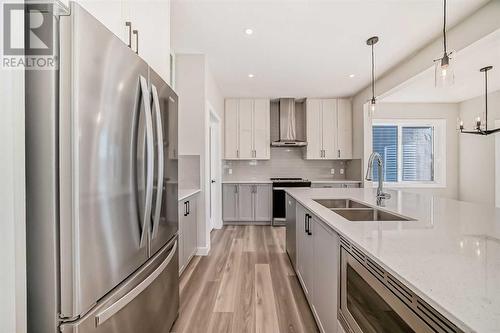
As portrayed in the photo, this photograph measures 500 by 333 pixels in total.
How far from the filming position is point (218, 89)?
15.3 ft

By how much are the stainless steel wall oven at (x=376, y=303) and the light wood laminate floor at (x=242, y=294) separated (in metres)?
0.81

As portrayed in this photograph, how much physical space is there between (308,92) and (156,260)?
4.52 metres

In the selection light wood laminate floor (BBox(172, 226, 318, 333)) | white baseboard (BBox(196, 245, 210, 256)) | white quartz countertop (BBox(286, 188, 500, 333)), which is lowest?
light wood laminate floor (BBox(172, 226, 318, 333))

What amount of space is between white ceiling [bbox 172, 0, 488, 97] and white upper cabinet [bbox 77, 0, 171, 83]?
655 millimetres

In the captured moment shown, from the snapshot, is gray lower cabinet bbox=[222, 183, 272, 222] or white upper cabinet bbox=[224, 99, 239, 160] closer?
gray lower cabinet bbox=[222, 183, 272, 222]

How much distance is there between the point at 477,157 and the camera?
5.04 metres

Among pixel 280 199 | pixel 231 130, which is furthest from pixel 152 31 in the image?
pixel 280 199

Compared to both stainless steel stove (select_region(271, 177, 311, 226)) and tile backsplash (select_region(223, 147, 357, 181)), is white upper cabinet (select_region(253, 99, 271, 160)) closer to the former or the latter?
tile backsplash (select_region(223, 147, 357, 181))

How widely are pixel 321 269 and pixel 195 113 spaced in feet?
8.28

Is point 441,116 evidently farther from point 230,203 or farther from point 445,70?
point 230,203

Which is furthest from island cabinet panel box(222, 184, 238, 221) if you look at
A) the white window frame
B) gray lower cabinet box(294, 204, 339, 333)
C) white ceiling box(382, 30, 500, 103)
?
white ceiling box(382, 30, 500, 103)

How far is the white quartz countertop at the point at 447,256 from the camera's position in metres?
0.57

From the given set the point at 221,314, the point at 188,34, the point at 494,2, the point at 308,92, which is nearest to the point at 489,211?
the point at 494,2

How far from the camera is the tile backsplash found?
18.7 ft
